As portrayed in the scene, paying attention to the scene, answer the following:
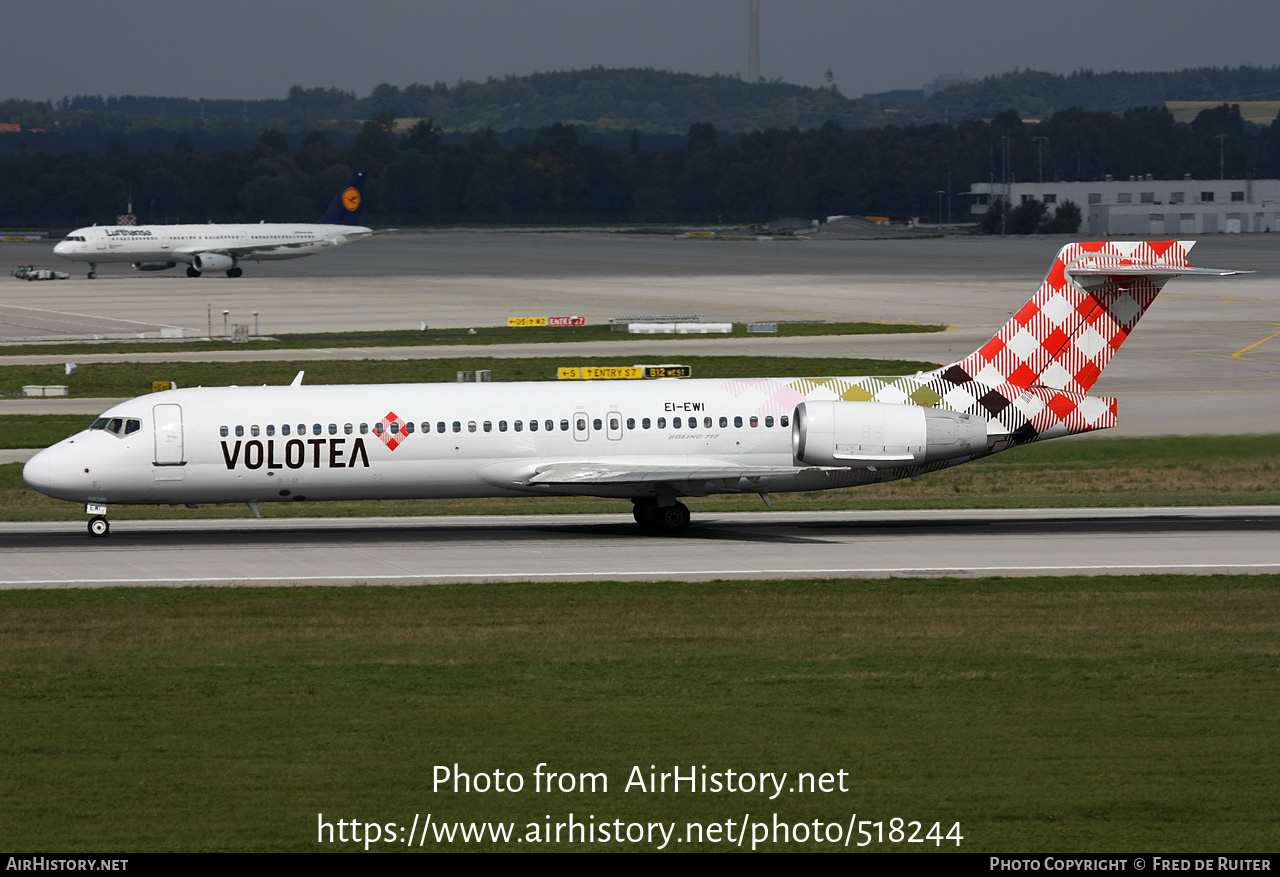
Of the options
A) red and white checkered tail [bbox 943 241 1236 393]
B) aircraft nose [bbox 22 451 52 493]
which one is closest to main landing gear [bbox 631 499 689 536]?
red and white checkered tail [bbox 943 241 1236 393]

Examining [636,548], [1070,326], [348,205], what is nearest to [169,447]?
[636,548]

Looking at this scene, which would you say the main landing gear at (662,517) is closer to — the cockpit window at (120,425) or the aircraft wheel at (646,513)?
the aircraft wheel at (646,513)

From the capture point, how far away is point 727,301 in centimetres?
10981

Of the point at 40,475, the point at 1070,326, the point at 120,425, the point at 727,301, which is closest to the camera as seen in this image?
the point at 40,475

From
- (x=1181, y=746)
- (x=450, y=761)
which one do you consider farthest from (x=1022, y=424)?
(x=450, y=761)

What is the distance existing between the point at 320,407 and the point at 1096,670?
767 inches

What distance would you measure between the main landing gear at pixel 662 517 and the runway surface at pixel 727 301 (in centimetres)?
1319

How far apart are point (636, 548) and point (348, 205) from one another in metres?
118

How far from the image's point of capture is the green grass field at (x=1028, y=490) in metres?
40.4

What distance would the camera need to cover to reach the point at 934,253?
164625 mm

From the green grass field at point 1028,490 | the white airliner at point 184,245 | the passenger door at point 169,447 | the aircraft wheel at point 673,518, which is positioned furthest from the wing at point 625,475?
the white airliner at point 184,245

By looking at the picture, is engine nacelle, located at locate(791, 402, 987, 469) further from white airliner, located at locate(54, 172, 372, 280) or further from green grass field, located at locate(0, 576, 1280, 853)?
white airliner, located at locate(54, 172, 372, 280)

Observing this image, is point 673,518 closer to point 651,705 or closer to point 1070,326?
point 1070,326

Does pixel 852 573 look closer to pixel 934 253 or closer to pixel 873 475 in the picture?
pixel 873 475
